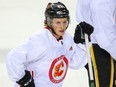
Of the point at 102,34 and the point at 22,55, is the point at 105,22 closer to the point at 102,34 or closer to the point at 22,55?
the point at 102,34

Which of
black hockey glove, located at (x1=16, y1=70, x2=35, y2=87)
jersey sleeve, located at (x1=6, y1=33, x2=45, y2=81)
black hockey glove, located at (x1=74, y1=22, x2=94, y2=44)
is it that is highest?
black hockey glove, located at (x1=74, y1=22, x2=94, y2=44)

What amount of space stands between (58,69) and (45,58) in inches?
4.7

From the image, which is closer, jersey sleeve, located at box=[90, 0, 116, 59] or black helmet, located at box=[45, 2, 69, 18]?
jersey sleeve, located at box=[90, 0, 116, 59]

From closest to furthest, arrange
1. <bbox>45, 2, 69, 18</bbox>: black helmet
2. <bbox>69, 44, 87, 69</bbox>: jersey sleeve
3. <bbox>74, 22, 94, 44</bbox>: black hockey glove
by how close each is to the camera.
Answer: <bbox>74, 22, 94, 44</bbox>: black hockey glove < <bbox>45, 2, 69, 18</bbox>: black helmet < <bbox>69, 44, 87, 69</bbox>: jersey sleeve

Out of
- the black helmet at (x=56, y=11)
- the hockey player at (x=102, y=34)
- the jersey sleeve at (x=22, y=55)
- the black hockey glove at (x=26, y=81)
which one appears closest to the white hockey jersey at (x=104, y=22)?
the hockey player at (x=102, y=34)

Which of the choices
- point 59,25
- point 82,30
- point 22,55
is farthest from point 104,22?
point 22,55

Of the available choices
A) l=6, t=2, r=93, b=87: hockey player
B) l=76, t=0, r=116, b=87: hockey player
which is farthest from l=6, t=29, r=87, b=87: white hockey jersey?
l=76, t=0, r=116, b=87: hockey player

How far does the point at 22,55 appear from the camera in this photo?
6.25ft

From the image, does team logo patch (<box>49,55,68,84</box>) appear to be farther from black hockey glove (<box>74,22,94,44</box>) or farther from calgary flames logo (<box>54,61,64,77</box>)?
black hockey glove (<box>74,22,94,44</box>)

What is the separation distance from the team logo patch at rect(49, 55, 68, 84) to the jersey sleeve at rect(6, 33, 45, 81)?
5.3 inches

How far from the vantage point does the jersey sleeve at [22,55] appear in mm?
1912

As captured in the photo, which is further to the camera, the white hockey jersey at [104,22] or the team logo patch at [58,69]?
the team logo patch at [58,69]

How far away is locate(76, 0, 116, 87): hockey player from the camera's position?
1.90 meters

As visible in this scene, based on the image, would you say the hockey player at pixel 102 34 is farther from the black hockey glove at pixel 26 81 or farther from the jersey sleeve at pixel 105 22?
the black hockey glove at pixel 26 81
